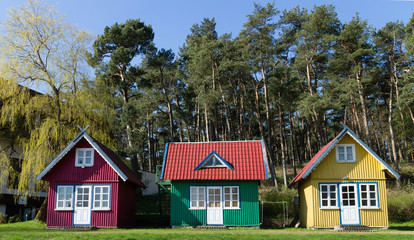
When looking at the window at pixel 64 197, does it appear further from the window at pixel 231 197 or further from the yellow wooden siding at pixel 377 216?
the yellow wooden siding at pixel 377 216

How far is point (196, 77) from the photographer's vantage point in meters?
33.9

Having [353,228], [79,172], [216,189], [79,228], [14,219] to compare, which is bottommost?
[14,219]

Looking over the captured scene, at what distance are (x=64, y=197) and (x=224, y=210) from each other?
8.97 metres

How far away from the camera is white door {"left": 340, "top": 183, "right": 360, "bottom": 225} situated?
18.2 meters

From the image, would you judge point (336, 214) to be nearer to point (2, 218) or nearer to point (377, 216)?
point (377, 216)

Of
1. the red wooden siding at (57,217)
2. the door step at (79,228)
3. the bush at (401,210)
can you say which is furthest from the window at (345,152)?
the red wooden siding at (57,217)

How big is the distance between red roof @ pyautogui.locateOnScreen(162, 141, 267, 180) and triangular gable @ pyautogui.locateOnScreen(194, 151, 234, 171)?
0.22m

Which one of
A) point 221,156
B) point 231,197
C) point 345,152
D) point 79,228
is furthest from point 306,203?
point 79,228

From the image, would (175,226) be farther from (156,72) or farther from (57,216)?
(156,72)

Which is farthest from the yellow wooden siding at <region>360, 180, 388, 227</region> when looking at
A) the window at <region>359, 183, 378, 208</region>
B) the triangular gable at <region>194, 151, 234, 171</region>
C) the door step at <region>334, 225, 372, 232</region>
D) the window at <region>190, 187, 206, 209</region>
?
the window at <region>190, 187, 206, 209</region>

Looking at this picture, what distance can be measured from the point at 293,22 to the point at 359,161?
71.7 feet

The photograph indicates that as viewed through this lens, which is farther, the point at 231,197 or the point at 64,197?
the point at 231,197

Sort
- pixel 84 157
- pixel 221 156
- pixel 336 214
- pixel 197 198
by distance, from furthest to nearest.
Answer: pixel 221 156
pixel 84 157
pixel 197 198
pixel 336 214

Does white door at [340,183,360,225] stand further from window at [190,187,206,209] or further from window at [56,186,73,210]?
window at [56,186,73,210]
